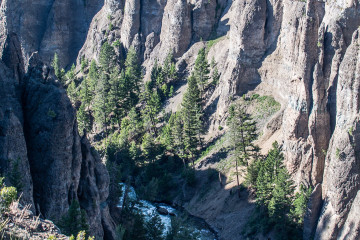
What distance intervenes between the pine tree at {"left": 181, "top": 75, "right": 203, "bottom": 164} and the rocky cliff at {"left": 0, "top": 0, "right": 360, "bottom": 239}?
3.24 m

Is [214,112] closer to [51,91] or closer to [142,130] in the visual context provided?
[142,130]

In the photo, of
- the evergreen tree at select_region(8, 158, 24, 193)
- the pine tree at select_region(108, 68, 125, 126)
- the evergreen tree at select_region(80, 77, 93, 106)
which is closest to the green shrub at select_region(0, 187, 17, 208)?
the evergreen tree at select_region(8, 158, 24, 193)

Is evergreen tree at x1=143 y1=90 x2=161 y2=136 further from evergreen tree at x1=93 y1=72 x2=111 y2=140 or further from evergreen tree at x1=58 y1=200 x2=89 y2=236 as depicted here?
evergreen tree at x1=58 y1=200 x2=89 y2=236

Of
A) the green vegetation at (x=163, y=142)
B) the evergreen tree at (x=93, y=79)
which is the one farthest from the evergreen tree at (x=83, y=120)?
the evergreen tree at (x=93, y=79)

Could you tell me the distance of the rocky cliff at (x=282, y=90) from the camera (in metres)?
40.1

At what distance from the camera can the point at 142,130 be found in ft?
301

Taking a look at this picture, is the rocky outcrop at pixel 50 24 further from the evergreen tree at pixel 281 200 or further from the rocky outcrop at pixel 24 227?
the rocky outcrop at pixel 24 227

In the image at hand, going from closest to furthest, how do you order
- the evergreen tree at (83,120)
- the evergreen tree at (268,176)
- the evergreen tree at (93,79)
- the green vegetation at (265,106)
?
1. the evergreen tree at (268,176)
2. the green vegetation at (265,106)
3. the evergreen tree at (83,120)
4. the evergreen tree at (93,79)

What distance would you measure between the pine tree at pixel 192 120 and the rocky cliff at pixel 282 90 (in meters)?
3.24

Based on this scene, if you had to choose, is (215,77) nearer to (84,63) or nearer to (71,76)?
(71,76)

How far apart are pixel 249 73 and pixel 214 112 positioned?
9.71 meters

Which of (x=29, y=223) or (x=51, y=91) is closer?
(x=29, y=223)

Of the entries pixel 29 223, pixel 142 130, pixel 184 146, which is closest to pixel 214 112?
pixel 184 146

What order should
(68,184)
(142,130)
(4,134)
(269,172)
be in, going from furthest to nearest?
(142,130)
(269,172)
(68,184)
(4,134)
